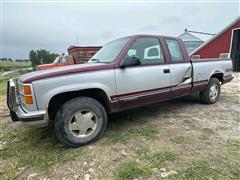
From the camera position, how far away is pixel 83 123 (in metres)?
2.94

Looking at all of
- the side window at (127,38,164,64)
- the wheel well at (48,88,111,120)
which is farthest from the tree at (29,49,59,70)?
the wheel well at (48,88,111,120)

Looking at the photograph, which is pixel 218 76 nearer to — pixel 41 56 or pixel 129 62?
pixel 129 62

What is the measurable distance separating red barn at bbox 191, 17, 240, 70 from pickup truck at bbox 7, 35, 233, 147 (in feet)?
45.5

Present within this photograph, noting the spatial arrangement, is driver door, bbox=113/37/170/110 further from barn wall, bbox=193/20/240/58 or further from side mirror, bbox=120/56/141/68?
barn wall, bbox=193/20/240/58

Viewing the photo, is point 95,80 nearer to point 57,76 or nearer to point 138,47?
point 57,76

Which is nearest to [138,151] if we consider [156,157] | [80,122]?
[156,157]

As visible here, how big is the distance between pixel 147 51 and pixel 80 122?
6.45 feet

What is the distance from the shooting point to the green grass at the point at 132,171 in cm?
221

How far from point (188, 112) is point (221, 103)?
1.47 meters

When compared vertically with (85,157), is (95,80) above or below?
above

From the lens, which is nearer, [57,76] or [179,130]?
[57,76]

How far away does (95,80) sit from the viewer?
2928 mm

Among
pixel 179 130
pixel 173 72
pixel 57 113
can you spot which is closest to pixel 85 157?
pixel 57 113

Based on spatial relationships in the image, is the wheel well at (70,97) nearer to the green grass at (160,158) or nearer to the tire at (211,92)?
the green grass at (160,158)
